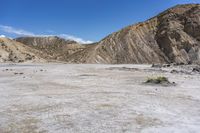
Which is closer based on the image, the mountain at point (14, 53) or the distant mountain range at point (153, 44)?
the mountain at point (14, 53)

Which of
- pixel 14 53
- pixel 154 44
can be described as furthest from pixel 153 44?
pixel 14 53

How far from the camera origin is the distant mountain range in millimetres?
80775

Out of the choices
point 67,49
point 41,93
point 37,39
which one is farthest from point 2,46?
point 41,93

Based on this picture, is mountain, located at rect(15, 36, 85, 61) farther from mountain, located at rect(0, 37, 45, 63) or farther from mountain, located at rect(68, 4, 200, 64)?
mountain, located at rect(68, 4, 200, 64)

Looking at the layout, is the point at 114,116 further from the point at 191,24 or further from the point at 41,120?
the point at 191,24

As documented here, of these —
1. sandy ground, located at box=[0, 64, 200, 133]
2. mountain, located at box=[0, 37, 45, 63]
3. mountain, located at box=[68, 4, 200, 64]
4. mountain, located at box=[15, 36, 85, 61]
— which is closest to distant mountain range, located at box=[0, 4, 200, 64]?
mountain, located at box=[68, 4, 200, 64]

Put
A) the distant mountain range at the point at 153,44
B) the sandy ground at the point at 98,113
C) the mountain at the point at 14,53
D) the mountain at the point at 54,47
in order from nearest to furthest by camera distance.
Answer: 1. the sandy ground at the point at 98,113
2. the mountain at the point at 14,53
3. the distant mountain range at the point at 153,44
4. the mountain at the point at 54,47

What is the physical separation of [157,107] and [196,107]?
63.9 inches

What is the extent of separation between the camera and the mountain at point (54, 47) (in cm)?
9464

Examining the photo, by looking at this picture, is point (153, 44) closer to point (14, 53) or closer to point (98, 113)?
point (14, 53)

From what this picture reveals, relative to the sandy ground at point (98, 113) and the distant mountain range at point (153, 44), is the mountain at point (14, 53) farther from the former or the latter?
the sandy ground at point (98, 113)

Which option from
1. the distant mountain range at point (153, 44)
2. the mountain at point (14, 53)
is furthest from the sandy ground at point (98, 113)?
the mountain at point (14, 53)

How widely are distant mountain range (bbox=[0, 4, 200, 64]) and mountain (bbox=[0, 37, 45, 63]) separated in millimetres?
360

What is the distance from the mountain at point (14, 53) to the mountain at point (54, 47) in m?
6.32
